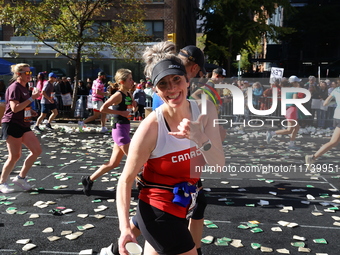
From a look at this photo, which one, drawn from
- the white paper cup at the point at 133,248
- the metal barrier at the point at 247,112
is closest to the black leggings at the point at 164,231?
the white paper cup at the point at 133,248

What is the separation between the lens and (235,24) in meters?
27.9

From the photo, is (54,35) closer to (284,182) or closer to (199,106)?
(284,182)

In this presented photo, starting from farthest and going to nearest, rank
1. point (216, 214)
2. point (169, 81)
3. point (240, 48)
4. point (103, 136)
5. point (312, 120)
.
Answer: point (240, 48) → point (312, 120) → point (103, 136) → point (216, 214) → point (169, 81)

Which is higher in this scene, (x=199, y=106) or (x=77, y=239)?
(x=199, y=106)

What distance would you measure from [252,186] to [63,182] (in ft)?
11.8

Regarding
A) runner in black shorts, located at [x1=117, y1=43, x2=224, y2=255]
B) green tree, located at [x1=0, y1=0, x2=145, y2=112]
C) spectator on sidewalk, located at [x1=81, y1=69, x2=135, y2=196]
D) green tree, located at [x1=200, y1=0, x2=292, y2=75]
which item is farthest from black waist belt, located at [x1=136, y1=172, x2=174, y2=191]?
green tree, located at [x1=200, y1=0, x2=292, y2=75]

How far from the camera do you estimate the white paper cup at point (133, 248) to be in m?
2.17

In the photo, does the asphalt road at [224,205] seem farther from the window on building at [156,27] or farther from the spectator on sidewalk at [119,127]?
the window on building at [156,27]

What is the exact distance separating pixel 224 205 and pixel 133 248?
12.7 ft

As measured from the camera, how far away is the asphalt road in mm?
4469

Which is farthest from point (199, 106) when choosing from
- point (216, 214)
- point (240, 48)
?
point (240, 48)

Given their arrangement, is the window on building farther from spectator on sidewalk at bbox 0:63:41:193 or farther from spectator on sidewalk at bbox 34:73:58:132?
spectator on sidewalk at bbox 0:63:41:193

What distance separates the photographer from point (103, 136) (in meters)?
13.4

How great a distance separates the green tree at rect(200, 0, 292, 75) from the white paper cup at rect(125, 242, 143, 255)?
27053mm
